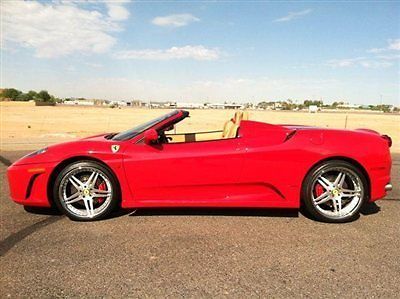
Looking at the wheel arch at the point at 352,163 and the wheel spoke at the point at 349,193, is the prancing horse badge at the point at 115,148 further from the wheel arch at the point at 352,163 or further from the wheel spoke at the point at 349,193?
the wheel spoke at the point at 349,193

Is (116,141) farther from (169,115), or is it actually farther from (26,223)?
(26,223)

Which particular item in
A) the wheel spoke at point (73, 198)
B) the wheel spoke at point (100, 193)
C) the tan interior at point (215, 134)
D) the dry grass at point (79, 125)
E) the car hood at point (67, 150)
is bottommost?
the dry grass at point (79, 125)

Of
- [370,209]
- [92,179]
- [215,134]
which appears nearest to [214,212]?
[215,134]

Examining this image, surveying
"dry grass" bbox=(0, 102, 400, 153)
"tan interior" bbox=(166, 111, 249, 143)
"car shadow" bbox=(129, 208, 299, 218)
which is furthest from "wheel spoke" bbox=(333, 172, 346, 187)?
"dry grass" bbox=(0, 102, 400, 153)

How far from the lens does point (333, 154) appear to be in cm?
357

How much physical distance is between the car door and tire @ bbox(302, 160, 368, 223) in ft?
2.76

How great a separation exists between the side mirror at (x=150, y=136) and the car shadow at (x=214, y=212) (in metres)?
0.90

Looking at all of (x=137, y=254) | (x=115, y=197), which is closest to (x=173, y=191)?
(x=115, y=197)

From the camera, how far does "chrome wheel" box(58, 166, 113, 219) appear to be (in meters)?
3.62

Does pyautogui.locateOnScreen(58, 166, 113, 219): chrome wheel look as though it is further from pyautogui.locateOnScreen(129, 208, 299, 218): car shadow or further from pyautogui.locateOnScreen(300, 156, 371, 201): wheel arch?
pyautogui.locateOnScreen(300, 156, 371, 201): wheel arch

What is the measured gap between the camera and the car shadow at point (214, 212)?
3.86 metres

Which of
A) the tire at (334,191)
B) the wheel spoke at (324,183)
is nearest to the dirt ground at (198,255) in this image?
the tire at (334,191)

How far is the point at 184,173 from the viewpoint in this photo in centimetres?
353

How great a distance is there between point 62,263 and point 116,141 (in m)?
1.50
